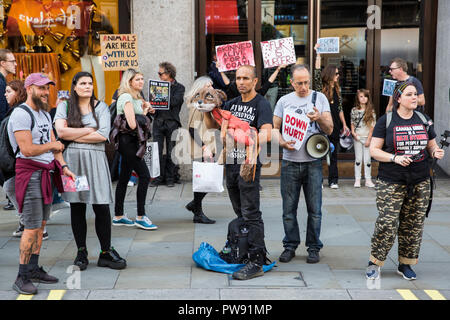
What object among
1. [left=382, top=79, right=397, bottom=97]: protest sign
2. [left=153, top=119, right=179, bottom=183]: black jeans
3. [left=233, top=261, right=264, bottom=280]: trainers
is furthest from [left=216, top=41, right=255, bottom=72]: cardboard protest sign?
[left=233, top=261, right=264, bottom=280]: trainers

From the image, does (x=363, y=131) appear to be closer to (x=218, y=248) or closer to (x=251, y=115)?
(x=218, y=248)

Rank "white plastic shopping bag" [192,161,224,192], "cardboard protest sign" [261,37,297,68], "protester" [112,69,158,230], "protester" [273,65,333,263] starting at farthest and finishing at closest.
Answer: "cardboard protest sign" [261,37,297,68] < "protester" [112,69,158,230] < "white plastic shopping bag" [192,161,224,192] < "protester" [273,65,333,263]

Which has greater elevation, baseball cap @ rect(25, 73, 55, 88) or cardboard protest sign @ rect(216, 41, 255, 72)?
cardboard protest sign @ rect(216, 41, 255, 72)

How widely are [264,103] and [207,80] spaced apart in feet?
4.00

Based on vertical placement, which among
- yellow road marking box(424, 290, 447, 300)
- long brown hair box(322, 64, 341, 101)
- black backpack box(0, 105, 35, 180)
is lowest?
yellow road marking box(424, 290, 447, 300)

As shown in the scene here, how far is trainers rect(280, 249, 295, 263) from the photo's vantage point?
627 cm

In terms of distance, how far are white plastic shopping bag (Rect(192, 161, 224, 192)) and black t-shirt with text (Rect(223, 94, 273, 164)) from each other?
3.56 ft

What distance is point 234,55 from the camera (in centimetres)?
917

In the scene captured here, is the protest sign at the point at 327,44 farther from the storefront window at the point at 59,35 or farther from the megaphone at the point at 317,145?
the megaphone at the point at 317,145

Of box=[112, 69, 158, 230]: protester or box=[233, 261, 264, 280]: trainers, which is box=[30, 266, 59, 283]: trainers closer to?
box=[233, 261, 264, 280]: trainers

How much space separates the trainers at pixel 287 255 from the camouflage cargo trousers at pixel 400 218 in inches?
36.1

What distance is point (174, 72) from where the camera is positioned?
976 centimetres

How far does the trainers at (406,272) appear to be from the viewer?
5.72 meters

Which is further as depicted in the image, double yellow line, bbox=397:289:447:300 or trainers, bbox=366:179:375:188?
trainers, bbox=366:179:375:188
